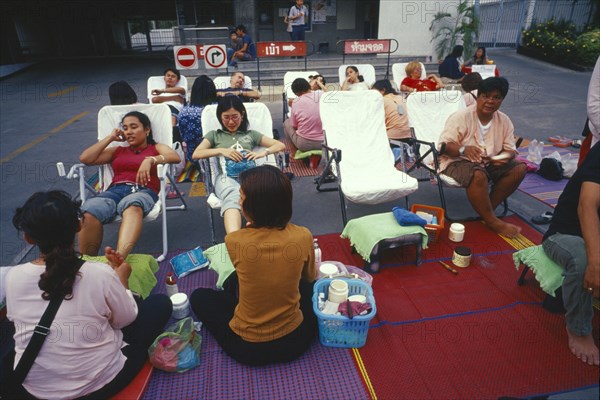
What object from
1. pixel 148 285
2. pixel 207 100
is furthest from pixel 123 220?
pixel 207 100

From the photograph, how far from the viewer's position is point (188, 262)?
325 centimetres

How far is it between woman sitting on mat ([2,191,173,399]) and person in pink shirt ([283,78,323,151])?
12.1 feet

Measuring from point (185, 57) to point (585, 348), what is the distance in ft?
26.0

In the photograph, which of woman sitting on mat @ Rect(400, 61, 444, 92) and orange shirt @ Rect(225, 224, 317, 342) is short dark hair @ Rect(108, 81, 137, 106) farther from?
woman sitting on mat @ Rect(400, 61, 444, 92)

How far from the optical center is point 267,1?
1389 cm

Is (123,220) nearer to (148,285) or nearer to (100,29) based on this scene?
(148,285)

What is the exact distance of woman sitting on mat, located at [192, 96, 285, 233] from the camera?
3514mm

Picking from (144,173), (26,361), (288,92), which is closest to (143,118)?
(144,173)

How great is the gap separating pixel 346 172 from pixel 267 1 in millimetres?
12210

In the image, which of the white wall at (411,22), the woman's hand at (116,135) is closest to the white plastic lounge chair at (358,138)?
the woman's hand at (116,135)

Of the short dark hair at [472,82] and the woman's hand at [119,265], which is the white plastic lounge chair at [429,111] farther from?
the woman's hand at [119,265]

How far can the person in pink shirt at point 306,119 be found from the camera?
5074 millimetres

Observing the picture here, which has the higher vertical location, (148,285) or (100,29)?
(100,29)

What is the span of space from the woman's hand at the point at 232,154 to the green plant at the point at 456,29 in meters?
10.2
